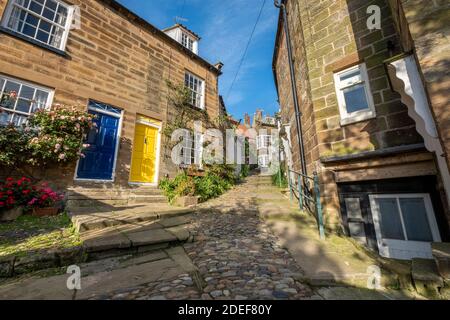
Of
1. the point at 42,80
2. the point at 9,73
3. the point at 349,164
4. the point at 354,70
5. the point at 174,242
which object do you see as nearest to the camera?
the point at 174,242

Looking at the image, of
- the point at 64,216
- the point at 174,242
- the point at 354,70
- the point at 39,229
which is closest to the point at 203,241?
the point at 174,242

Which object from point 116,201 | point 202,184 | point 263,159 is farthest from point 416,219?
point 263,159

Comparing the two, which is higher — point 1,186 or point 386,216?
point 1,186

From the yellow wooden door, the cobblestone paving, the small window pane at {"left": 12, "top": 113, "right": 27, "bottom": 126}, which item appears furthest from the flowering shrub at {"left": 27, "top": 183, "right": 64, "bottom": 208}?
the cobblestone paving

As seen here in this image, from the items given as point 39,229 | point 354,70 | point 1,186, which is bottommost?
point 39,229

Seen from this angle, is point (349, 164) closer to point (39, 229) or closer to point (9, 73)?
point (39, 229)

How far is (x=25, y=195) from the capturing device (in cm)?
441

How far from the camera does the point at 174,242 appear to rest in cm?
355

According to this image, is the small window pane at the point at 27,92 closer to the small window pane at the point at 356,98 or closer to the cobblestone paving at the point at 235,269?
the cobblestone paving at the point at 235,269

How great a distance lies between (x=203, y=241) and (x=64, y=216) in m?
3.34

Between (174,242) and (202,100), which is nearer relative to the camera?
(174,242)

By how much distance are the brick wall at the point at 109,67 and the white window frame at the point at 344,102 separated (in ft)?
20.0

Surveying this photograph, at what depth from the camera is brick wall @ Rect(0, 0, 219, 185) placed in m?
5.32

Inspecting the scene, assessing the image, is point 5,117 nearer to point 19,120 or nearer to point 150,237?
point 19,120
